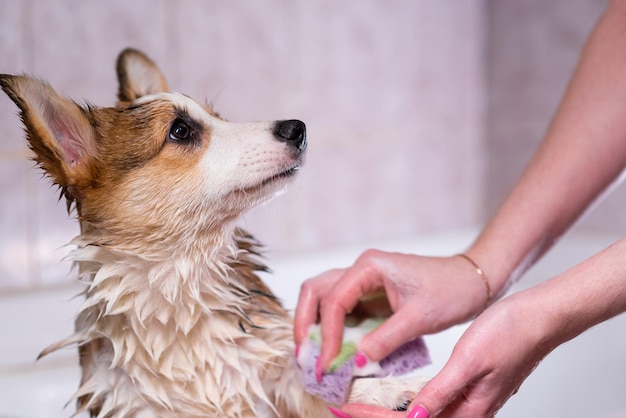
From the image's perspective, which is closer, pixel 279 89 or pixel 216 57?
pixel 216 57

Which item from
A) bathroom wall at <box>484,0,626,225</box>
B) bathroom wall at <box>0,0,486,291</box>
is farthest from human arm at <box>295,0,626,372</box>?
bathroom wall at <box>484,0,626,225</box>

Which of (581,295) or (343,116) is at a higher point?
(343,116)

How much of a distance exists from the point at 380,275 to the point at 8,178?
1130 mm

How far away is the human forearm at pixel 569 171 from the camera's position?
1.14 meters

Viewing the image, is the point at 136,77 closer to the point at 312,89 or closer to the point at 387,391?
the point at 387,391

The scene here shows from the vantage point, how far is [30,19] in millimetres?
1761

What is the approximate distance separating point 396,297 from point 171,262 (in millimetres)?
315

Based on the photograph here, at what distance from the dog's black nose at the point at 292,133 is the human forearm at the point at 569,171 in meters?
0.34

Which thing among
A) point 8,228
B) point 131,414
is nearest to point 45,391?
point 131,414

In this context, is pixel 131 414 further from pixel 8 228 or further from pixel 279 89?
pixel 279 89

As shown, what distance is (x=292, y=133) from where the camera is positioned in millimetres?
958

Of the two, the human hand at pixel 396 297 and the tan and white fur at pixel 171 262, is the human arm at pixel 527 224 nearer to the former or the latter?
the human hand at pixel 396 297

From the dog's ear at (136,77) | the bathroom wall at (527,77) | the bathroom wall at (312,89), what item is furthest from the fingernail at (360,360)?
the bathroom wall at (527,77)

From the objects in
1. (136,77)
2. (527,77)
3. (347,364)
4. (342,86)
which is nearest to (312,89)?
(342,86)
